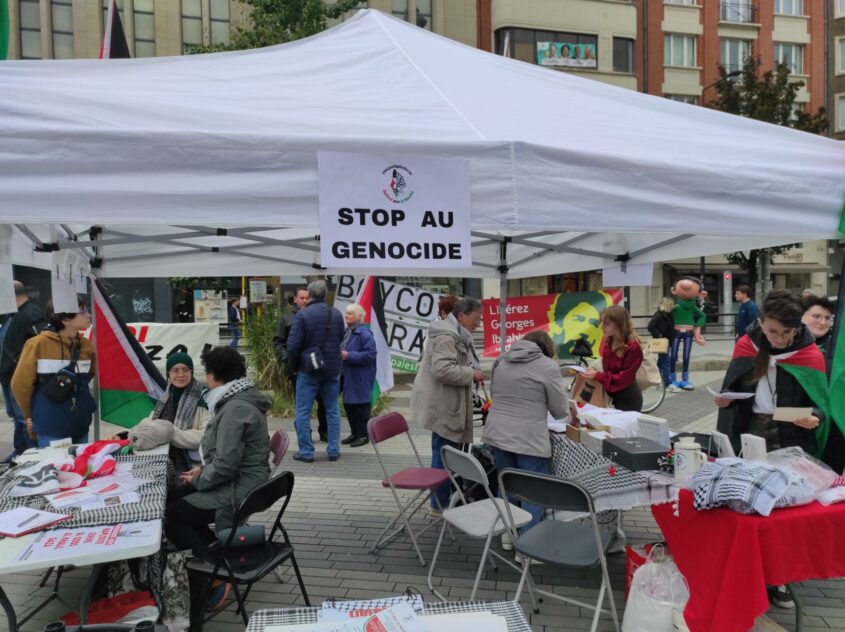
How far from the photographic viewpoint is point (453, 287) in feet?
96.2

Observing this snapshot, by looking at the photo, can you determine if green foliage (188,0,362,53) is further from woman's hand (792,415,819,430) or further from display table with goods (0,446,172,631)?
woman's hand (792,415,819,430)

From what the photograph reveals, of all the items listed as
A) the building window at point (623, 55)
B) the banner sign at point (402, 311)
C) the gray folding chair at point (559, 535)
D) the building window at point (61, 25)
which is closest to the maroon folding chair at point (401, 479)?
the gray folding chair at point (559, 535)

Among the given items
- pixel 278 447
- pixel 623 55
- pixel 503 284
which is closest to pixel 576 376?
pixel 503 284

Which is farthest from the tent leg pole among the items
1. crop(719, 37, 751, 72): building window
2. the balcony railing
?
the balcony railing

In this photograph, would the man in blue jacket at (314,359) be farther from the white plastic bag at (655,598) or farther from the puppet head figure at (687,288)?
the puppet head figure at (687,288)

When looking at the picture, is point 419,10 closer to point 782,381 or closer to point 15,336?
point 15,336

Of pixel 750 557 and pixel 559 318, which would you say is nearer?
pixel 750 557

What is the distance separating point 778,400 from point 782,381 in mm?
108

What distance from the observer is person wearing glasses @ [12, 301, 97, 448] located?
483 cm

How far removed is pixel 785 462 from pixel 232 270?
4344 millimetres

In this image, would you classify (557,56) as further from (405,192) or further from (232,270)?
(405,192)

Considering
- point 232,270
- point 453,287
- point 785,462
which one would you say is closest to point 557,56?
point 453,287

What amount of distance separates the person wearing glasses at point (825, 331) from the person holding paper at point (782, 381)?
0.04 meters

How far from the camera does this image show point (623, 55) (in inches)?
1173
